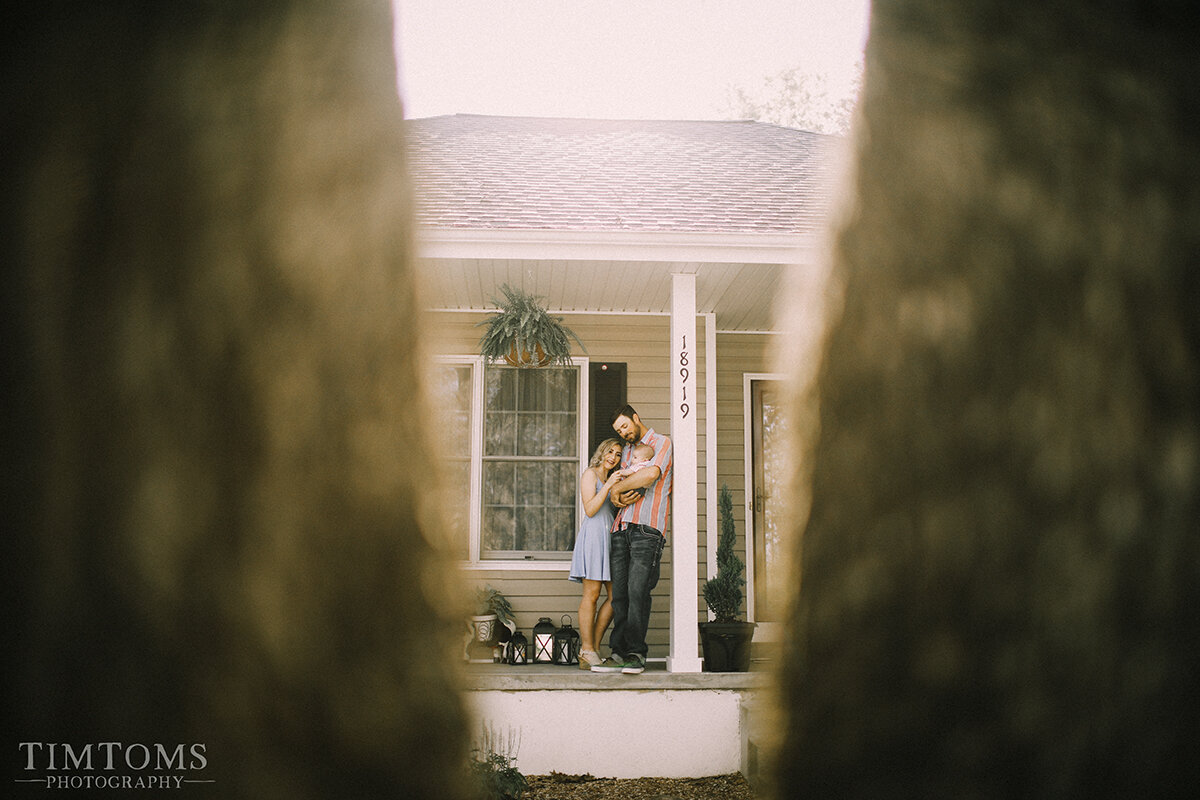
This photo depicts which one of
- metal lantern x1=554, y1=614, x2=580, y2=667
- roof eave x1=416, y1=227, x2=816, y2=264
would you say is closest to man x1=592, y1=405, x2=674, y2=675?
metal lantern x1=554, y1=614, x2=580, y2=667

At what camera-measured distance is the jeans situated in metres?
5.72

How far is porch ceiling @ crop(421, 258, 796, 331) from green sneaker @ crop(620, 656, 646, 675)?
292cm

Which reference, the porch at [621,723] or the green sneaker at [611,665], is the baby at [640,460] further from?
the porch at [621,723]

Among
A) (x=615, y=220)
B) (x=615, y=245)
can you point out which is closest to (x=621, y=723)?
(x=615, y=245)

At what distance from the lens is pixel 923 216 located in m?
0.83

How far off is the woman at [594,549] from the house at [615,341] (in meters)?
0.50

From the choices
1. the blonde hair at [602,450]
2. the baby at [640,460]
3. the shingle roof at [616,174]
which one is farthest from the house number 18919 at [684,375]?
the shingle roof at [616,174]

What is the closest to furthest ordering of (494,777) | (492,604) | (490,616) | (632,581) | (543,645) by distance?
(494,777) < (632,581) < (543,645) < (490,616) < (492,604)

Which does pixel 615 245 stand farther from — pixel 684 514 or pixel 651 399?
pixel 684 514

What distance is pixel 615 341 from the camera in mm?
7742

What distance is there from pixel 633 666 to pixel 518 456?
8.41 feet

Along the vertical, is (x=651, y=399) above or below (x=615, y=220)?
below

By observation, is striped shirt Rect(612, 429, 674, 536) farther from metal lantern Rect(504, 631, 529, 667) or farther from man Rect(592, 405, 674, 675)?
metal lantern Rect(504, 631, 529, 667)

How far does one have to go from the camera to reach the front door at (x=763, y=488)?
26.1ft
